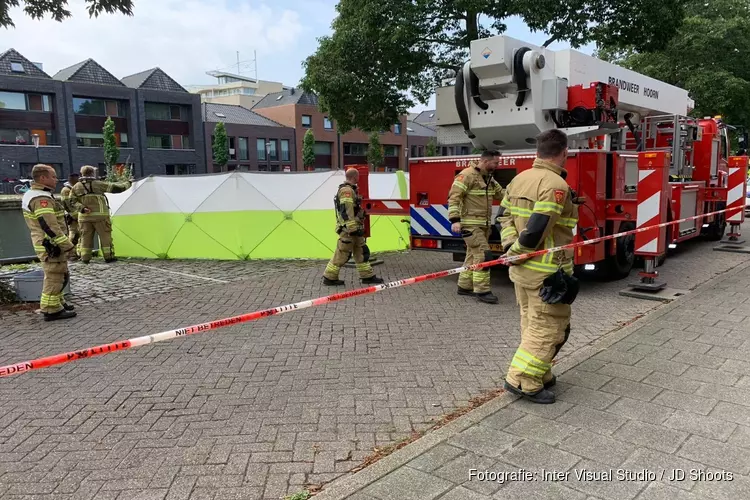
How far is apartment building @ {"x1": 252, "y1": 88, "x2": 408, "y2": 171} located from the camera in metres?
63.8

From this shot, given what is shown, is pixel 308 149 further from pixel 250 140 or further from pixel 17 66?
pixel 17 66

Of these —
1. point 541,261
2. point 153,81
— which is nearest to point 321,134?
point 153,81

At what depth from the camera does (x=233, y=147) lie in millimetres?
59031

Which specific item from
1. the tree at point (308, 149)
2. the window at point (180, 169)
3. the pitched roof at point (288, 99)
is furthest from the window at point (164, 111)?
the pitched roof at point (288, 99)

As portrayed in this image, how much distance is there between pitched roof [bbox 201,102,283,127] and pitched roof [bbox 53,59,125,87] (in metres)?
10.2

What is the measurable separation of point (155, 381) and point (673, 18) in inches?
639

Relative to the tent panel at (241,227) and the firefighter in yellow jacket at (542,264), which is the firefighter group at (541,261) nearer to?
the firefighter in yellow jacket at (542,264)

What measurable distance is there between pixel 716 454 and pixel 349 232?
5307 mm

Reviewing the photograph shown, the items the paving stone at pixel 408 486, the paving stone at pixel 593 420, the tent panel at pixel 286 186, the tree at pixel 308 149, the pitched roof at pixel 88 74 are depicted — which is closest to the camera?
the paving stone at pixel 408 486

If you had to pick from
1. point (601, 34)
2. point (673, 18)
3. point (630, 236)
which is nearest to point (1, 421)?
point (630, 236)

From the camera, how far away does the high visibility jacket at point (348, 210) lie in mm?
7660

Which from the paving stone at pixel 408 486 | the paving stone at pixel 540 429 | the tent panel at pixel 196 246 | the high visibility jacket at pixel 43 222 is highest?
the high visibility jacket at pixel 43 222

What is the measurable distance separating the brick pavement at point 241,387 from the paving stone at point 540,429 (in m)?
0.54

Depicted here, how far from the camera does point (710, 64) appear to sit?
21.1m
